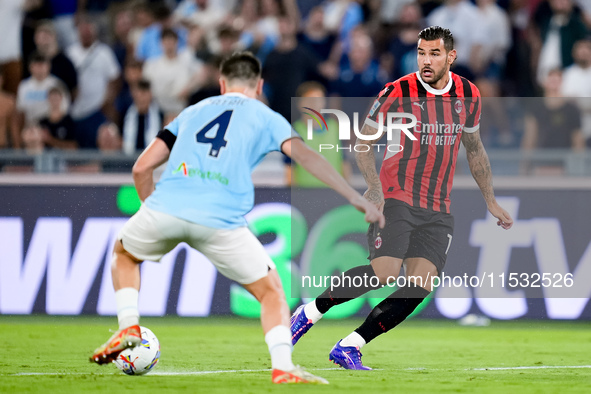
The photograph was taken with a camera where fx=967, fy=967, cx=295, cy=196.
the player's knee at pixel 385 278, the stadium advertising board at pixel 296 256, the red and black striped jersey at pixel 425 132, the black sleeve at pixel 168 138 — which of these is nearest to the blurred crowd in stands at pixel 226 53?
the stadium advertising board at pixel 296 256

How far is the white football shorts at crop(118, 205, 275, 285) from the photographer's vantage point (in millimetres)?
5574

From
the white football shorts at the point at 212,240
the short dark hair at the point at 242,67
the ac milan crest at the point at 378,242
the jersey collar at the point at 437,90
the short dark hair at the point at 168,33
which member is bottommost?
the ac milan crest at the point at 378,242

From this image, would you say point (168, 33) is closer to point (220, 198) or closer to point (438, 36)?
point (438, 36)

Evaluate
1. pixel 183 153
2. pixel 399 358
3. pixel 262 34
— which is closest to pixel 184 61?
pixel 262 34

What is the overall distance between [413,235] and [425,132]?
0.77 meters

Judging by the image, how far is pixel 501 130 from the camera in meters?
10.8

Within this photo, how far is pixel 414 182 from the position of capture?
23.2 feet

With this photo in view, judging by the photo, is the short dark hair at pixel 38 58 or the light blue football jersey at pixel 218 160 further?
the short dark hair at pixel 38 58

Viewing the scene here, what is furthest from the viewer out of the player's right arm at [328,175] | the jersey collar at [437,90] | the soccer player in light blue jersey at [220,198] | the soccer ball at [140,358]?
the jersey collar at [437,90]

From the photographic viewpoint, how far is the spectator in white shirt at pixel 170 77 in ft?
40.6

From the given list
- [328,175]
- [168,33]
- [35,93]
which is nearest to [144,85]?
[168,33]

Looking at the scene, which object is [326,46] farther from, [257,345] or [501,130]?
[257,345]

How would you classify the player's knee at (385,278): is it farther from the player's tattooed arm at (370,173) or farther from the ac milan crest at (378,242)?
the player's tattooed arm at (370,173)

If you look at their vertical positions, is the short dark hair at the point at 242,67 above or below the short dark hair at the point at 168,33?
below
